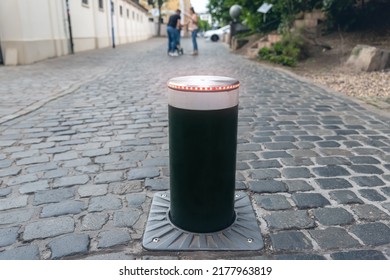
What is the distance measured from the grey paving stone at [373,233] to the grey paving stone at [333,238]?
8 centimetres

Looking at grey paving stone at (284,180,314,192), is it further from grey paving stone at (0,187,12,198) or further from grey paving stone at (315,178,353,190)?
grey paving stone at (0,187,12,198)

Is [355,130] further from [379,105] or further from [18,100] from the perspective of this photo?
[18,100]

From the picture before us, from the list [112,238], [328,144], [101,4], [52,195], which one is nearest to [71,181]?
[52,195]

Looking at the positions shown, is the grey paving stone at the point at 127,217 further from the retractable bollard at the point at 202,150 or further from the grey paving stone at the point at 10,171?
the grey paving stone at the point at 10,171

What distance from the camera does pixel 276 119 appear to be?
204 inches

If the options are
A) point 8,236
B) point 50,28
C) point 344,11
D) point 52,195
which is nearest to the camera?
point 8,236

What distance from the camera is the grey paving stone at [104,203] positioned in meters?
2.70

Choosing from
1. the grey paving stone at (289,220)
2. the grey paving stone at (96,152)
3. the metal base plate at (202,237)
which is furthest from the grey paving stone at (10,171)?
the grey paving stone at (289,220)

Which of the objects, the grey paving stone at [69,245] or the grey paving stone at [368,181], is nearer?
the grey paving stone at [69,245]

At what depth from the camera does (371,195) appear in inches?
112

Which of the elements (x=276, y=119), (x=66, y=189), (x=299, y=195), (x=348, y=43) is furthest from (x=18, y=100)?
(x=348, y=43)

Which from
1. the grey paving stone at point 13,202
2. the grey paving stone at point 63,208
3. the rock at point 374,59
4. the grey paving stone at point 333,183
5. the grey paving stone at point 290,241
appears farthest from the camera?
the rock at point 374,59

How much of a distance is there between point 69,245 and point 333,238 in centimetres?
173

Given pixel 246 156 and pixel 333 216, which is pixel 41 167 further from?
pixel 333 216
